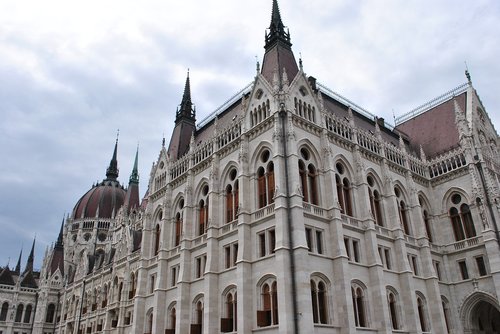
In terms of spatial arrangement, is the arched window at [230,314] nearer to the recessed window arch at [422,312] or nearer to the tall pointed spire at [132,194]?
the recessed window arch at [422,312]

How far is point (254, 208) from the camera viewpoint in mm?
33188

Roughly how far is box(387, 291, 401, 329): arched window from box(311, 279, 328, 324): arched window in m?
6.88

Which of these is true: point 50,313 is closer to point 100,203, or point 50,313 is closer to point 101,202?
point 100,203

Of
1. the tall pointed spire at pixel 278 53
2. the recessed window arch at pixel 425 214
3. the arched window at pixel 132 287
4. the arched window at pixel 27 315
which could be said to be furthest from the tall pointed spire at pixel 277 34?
the arched window at pixel 27 315

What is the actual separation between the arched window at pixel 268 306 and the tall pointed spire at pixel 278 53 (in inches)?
620

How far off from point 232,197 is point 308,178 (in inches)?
276

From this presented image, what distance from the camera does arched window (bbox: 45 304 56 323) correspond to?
71.5 m

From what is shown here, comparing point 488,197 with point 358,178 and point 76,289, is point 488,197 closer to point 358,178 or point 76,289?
point 358,178

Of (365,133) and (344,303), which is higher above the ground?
(365,133)

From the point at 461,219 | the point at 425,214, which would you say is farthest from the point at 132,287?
the point at 461,219

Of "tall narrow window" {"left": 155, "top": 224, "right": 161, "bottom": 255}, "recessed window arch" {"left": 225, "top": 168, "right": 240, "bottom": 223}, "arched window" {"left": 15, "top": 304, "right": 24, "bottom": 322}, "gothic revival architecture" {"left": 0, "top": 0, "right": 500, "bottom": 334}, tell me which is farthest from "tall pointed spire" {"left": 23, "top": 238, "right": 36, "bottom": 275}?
"recessed window arch" {"left": 225, "top": 168, "right": 240, "bottom": 223}

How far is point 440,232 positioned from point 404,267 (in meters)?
9.73

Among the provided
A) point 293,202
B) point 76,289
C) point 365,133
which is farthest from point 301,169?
point 76,289

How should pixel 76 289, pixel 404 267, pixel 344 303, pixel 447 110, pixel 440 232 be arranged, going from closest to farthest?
pixel 344 303 < pixel 404 267 < pixel 440 232 < pixel 447 110 < pixel 76 289
